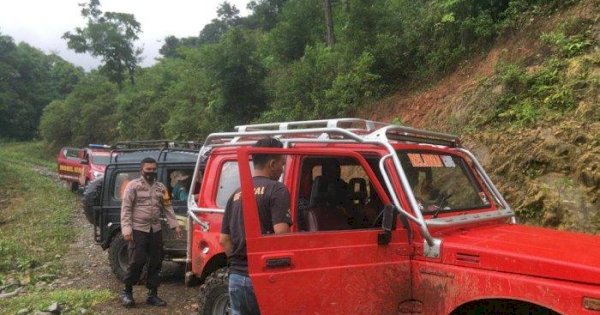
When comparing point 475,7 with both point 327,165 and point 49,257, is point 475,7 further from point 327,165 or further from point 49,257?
point 49,257

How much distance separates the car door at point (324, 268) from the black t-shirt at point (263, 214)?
0.09m

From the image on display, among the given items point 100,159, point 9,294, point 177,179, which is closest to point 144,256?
point 177,179

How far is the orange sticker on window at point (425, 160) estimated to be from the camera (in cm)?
398

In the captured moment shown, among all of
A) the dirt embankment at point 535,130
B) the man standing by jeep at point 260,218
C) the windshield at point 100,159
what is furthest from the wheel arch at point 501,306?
the windshield at point 100,159

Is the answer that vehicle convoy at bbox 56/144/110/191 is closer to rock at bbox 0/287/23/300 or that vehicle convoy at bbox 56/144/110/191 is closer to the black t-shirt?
rock at bbox 0/287/23/300

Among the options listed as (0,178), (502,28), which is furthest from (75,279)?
(0,178)

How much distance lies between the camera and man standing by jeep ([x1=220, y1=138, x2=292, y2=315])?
3.18 metres

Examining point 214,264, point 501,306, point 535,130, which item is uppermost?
point 535,130

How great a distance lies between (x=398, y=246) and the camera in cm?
341

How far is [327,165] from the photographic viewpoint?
4.23m

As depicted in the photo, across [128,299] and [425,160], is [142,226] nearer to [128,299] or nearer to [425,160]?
[128,299]

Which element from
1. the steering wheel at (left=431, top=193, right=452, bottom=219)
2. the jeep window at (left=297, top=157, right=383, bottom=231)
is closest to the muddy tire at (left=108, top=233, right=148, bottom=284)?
the jeep window at (left=297, top=157, right=383, bottom=231)

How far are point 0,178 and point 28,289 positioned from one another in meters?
19.1

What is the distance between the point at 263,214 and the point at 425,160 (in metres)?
1.53
